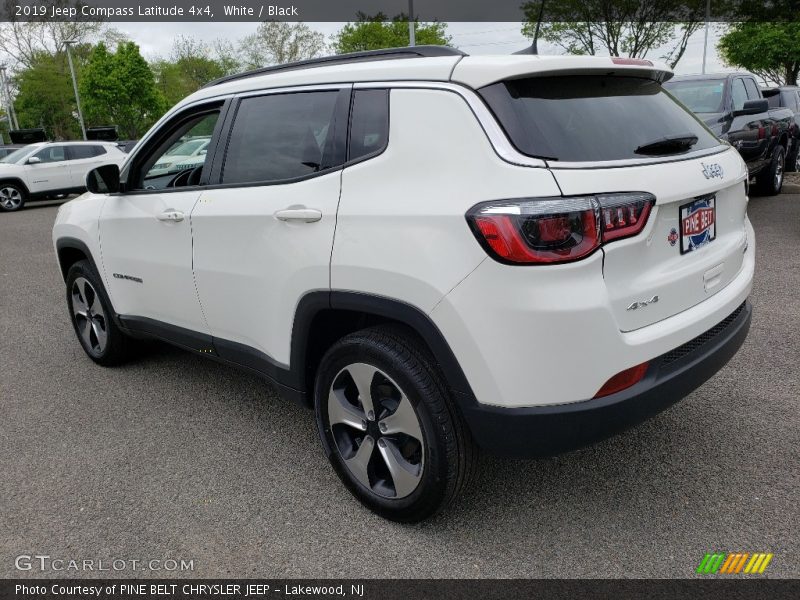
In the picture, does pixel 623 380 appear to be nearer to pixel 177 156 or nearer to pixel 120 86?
pixel 177 156

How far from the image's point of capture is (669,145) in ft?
8.15

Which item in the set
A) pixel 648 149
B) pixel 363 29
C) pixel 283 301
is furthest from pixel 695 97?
pixel 363 29

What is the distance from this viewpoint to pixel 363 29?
38000 millimetres

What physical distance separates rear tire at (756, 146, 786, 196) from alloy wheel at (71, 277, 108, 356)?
9.15 metres

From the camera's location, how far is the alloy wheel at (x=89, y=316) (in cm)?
446

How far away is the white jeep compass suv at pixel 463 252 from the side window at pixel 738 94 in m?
6.27

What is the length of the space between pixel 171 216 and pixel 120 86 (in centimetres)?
3890

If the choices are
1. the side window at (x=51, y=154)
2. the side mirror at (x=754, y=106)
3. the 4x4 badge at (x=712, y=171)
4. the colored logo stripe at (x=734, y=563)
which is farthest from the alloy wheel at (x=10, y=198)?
the colored logo stripe at (x=734, y=563)

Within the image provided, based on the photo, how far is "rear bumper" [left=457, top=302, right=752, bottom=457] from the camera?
84.7 inches

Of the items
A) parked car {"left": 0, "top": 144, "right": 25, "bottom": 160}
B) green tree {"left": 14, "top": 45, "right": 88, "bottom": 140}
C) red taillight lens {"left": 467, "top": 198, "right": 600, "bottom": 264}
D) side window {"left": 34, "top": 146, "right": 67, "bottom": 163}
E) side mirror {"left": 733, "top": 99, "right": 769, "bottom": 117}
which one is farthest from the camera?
green tree {"left": 14, "top": 45, "right": 88, "bottom": 140}

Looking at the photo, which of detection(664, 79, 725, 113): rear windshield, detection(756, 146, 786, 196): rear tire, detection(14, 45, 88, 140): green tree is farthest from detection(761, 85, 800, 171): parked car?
detection(14, 45, 88, 140): green tree

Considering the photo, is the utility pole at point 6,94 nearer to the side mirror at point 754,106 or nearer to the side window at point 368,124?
the side mirror at point 754,106

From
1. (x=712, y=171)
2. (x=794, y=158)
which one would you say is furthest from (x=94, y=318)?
(x=794, y=158)

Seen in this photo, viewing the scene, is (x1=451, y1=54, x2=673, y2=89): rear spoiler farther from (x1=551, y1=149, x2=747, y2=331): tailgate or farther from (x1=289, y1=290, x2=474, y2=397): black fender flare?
(x1=289, y1=290, x2=474, y2=397): black fender flare
